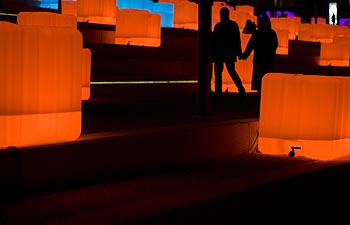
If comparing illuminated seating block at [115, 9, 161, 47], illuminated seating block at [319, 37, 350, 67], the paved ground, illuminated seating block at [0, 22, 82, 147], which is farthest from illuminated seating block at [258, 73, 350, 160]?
illuminated seating block at [319, 37, 350, 67]

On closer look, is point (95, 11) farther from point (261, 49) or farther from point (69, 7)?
point (261, 49)

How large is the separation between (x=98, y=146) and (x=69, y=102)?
0.35 metres

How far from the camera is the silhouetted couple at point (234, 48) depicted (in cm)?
949

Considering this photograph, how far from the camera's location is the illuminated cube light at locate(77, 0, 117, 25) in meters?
12.5

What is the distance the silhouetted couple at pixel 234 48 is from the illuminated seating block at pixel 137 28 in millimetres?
2173

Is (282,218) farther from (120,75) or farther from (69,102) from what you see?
(120,75)

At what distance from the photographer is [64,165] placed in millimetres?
4277

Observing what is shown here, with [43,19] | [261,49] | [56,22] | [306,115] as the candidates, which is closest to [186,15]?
[261,49]

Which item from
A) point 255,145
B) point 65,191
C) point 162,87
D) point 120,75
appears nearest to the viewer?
point 65,191

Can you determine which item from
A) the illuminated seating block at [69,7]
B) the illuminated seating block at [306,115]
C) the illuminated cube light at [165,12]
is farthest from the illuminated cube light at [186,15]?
the illuminated seating block at [306,115]

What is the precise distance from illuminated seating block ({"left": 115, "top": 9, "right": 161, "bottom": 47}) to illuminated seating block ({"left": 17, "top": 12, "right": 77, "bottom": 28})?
2.44 m

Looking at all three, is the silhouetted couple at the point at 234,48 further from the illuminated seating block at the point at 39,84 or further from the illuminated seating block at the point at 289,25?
the illuminated seating block at the point at 289,25

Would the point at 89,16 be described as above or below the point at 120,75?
above

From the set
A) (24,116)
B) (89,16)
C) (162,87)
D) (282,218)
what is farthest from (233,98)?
(24,116)
